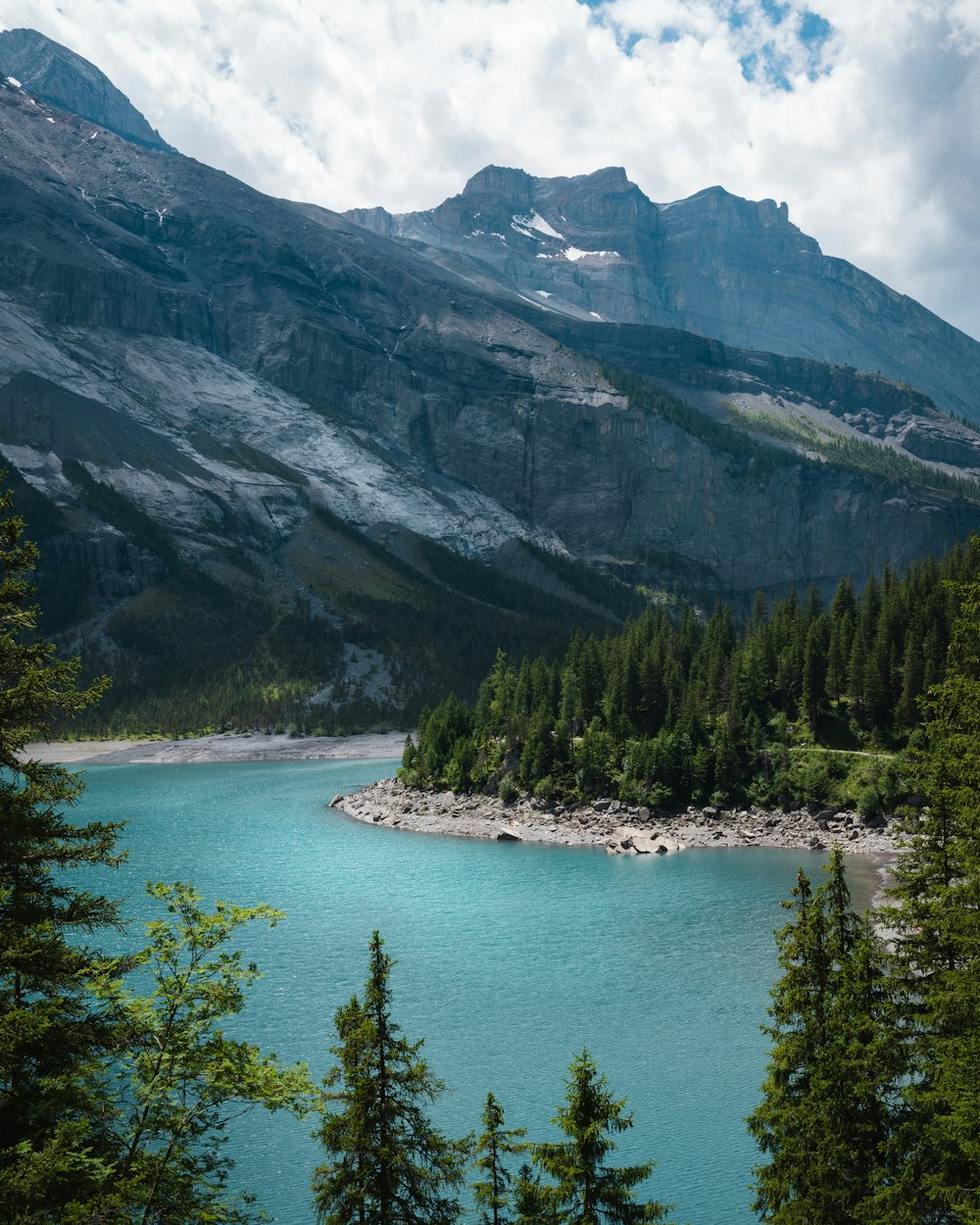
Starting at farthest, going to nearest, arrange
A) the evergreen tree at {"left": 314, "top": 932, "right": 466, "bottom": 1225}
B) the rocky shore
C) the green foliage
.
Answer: the rocky shore → the evergreen tree at {"left": 314, "top": 932, "right": 466, "bottom": 1225} → the green foliage

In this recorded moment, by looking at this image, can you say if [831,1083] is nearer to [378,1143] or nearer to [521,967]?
[378,1143]

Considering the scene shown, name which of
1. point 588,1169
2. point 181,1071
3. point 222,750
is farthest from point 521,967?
point 222,750

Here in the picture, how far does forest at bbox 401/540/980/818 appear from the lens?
8050 cm

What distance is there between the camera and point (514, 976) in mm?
46375

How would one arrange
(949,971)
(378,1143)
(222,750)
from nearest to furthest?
(378,1143), (949,971), (222,750)

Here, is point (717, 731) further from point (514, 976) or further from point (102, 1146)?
point (102, 1146)

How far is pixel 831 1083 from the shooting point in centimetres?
1844

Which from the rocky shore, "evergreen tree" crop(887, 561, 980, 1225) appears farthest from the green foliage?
the rocky shore

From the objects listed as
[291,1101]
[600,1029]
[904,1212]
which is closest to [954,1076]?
[904,1212]

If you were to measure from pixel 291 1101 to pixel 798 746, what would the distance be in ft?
245

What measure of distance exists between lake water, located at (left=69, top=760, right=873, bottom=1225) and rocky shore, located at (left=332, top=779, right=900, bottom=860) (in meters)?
3.10

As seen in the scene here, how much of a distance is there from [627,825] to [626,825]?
0.27 ft

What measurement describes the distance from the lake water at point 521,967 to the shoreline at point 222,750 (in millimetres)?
62096

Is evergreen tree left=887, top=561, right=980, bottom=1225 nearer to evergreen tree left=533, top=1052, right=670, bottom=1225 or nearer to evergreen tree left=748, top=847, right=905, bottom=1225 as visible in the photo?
evergreen tree left=748, top=847, right=905, bottom=1225
